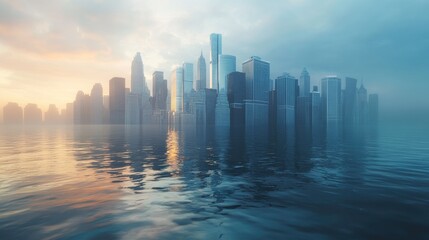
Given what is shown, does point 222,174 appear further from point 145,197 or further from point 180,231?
point 180,231

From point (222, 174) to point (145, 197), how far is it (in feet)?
45.9

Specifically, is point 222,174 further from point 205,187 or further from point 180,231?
point 180,231

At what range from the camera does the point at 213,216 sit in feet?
66.4

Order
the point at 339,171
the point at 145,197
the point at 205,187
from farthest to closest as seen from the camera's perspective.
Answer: the point at 339,171
the point at 205,187
the point at 145,197

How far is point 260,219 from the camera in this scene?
19.7 m

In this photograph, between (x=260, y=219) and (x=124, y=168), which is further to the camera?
(x=124, y=168)

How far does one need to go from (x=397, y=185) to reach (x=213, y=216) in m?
23.4

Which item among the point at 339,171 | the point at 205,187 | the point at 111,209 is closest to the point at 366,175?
the point at 339,171

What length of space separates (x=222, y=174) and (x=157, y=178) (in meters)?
8.95

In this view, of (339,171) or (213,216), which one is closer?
(213,216)

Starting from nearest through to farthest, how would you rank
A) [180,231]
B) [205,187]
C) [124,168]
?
[180,231] < [205,187] < [124,168]

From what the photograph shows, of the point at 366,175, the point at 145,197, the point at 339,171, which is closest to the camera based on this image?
the point at 145,197

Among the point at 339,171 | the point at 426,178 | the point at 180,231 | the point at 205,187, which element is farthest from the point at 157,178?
the point at 426,178

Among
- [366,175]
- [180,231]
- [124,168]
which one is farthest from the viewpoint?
[124,168]
